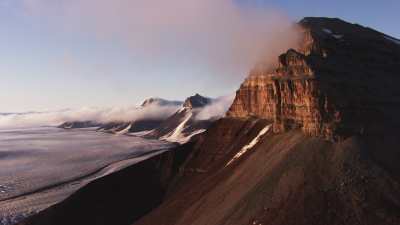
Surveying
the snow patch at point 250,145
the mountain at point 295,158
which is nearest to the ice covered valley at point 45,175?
the mountain at point 295,158

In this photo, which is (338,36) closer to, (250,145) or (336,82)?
(336,82)

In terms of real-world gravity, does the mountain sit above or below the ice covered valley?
above

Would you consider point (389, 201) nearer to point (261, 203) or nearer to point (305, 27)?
point (261, 203)

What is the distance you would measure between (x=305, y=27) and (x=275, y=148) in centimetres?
2075

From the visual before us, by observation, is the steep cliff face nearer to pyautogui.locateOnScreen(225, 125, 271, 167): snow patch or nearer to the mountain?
the mountain

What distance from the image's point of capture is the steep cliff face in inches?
1725

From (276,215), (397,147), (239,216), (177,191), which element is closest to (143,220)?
(177,191)

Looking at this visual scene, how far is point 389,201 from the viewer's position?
110 ft

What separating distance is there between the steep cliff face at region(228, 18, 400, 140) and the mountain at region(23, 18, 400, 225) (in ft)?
0.44

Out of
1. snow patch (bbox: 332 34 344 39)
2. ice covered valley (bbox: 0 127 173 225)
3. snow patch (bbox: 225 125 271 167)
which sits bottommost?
ice covered valley (bbox: 0 127 173 225)

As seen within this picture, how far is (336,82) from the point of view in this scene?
150 feet

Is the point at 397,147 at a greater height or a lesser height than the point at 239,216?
greater

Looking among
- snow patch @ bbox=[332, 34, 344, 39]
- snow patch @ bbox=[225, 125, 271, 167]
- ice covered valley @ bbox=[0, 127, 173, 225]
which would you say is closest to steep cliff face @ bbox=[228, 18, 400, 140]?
snow patch @ bbox=[332, 34, 344, 39]

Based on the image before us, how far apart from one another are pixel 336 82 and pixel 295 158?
9.80 metres
